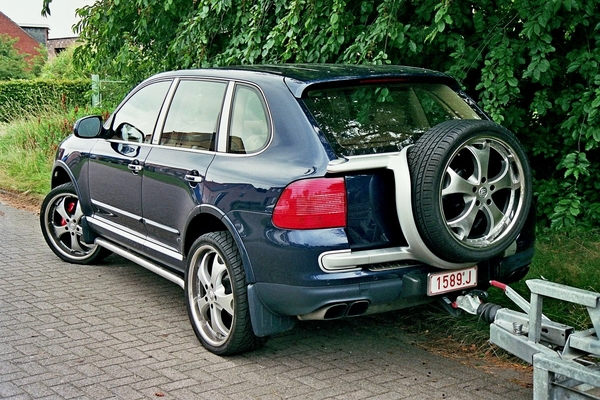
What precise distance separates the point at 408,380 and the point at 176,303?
2.38m

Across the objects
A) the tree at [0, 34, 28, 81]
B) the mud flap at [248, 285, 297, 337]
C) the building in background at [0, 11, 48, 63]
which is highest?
the building in background at [0, 11, 48, 63]

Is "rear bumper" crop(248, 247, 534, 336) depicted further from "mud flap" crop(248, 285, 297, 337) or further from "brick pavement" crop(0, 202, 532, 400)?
"brick pavement" crop(0, 202, 532, 400)

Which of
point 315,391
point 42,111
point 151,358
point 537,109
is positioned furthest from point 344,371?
point 42,111

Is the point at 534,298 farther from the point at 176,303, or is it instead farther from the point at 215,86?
the point at 176,303

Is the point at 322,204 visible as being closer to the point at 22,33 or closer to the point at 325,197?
the point at 325,197

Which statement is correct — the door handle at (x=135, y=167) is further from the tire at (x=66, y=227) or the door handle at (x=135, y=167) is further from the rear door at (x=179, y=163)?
the tire at (x=66, y=227)

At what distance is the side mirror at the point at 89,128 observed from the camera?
712 cm

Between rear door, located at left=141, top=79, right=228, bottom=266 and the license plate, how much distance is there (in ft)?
5.21

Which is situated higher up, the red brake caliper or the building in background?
the building in background

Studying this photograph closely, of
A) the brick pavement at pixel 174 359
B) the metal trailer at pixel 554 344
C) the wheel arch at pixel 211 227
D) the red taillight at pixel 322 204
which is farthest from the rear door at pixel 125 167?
the metal trailer at pixel 554 344

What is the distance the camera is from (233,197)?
5.22m

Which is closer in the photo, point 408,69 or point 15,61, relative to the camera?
point 408,69

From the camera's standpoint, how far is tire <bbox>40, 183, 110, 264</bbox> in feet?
25.8

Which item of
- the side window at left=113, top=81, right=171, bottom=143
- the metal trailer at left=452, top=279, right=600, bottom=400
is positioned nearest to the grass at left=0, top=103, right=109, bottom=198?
the side window at left=113, top=81, right=171, bottom=143
